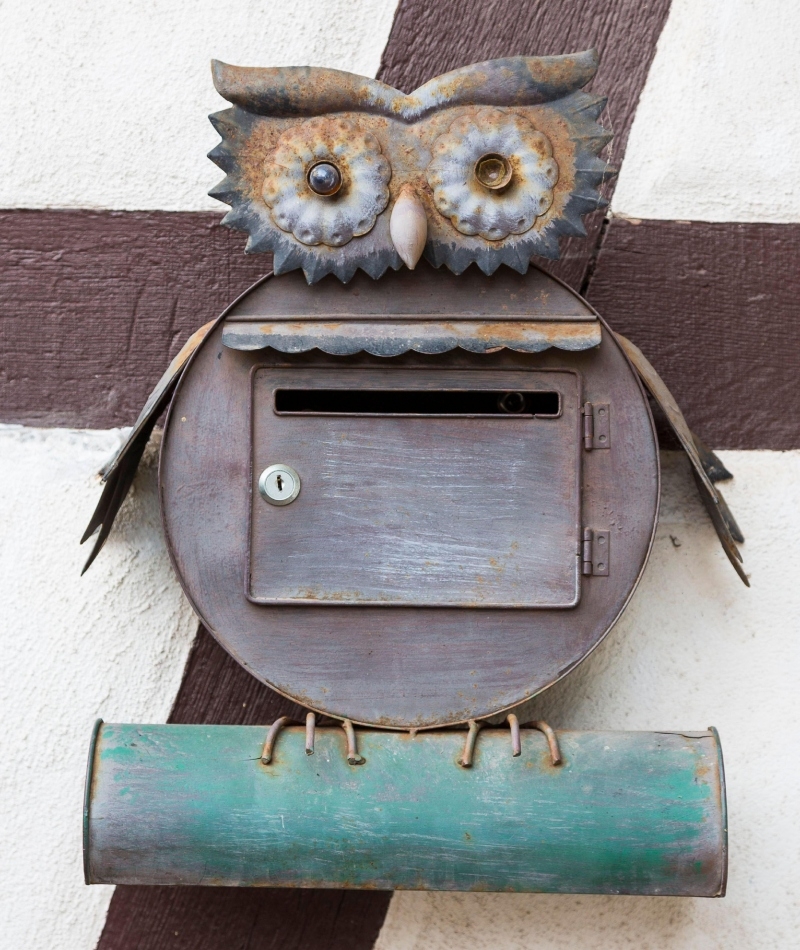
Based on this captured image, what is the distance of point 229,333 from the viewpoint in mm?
1301

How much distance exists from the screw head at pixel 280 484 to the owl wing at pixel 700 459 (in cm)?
44

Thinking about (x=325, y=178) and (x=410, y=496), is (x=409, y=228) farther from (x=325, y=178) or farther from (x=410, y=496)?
(x=410, y=496)

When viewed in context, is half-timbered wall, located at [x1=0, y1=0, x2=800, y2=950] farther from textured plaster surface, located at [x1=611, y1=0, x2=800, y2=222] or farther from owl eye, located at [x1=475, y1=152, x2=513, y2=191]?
owl eye, located at [x1=475, y1=152, x2=513, y2=191]

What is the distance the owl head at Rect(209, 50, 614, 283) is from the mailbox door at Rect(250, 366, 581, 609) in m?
0.15

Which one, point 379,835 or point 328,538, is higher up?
point 328,538

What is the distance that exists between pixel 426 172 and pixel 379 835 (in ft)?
2.57

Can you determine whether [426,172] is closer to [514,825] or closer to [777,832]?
[514,825]

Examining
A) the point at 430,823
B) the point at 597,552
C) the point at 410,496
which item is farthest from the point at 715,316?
the point at 430,823

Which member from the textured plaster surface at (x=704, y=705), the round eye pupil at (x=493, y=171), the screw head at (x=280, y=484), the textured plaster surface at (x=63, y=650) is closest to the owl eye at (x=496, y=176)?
the round eye pupil at (x=493, y=171)

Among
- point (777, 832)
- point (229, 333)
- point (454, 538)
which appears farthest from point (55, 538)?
point (777, 832)

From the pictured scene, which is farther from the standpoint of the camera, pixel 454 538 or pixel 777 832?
pixel 777 832

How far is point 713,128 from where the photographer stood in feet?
5.03

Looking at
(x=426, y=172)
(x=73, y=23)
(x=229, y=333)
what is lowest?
(x=229, y=333)

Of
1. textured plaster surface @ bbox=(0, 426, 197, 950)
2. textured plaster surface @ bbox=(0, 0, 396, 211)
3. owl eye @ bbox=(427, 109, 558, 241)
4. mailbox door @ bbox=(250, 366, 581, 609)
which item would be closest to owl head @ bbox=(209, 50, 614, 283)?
owl eye @ bbox=(427, 109, 558, 241)
